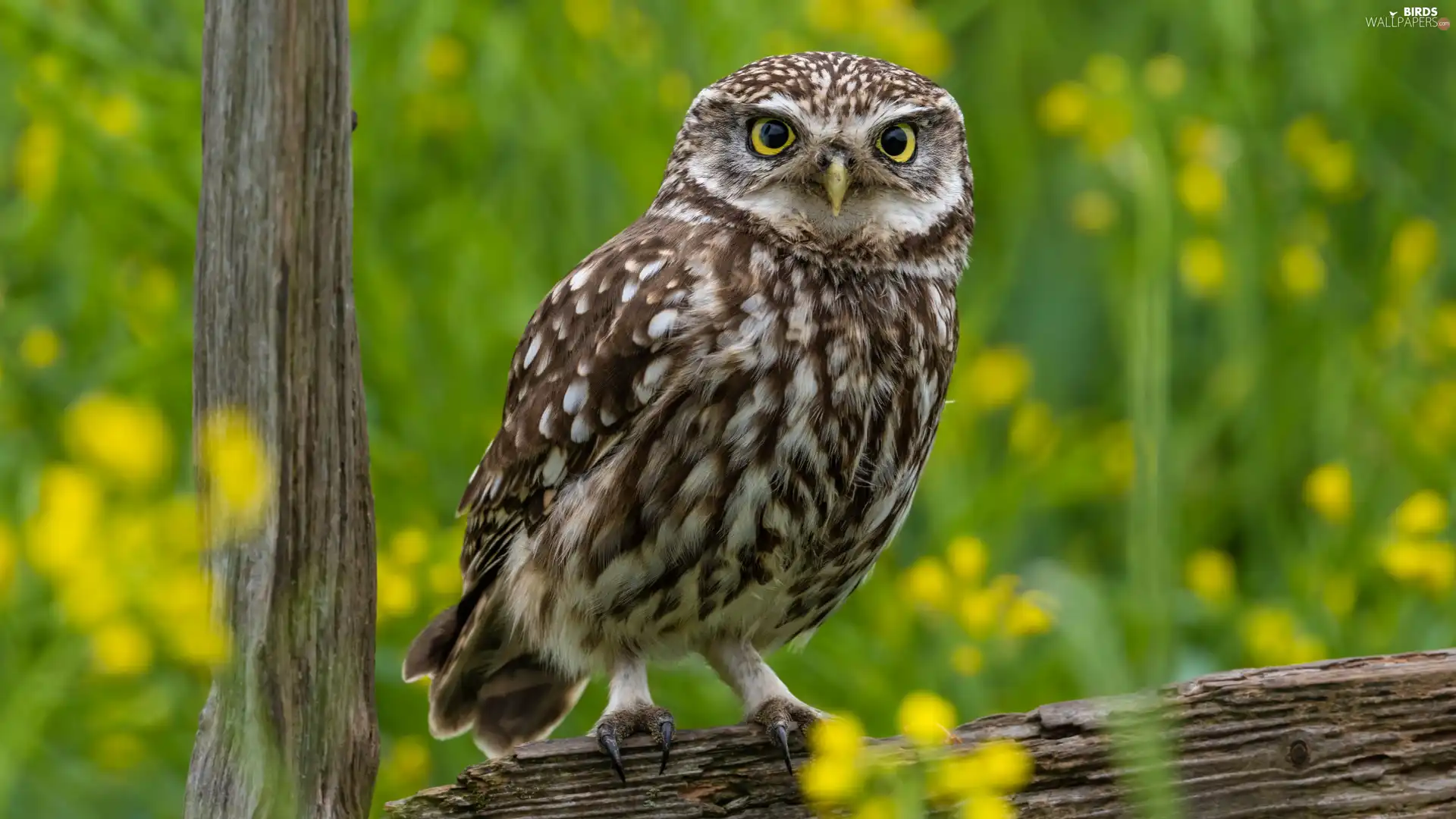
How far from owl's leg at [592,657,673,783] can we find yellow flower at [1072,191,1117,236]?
216 cm

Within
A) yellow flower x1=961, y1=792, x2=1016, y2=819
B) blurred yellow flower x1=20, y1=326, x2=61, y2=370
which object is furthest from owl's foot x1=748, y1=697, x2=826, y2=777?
blurred yellow flower x1=20, y1=326, x2=61, y2=370

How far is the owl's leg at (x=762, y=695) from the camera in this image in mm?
2322

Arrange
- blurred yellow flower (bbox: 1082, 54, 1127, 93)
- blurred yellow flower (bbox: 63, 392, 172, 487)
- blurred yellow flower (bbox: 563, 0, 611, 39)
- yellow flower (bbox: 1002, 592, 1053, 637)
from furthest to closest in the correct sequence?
blurred yellow flower (bbox: 563, 0, 611, 39) → blurred yellow flower (bbox: 1082, 54, 1127, 93) → yellow flower (bbox: 1002, 592, 1053, 637) → blurred yellow flower (bbox: 63, 392, 172, 487)

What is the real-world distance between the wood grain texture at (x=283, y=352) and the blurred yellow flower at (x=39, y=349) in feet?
5.07

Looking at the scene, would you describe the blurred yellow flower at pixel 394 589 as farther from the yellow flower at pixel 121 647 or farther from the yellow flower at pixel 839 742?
the yellow flower at pixel 121 647

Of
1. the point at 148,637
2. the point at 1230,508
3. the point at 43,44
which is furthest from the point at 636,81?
the point at 148,637

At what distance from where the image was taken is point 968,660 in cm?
298

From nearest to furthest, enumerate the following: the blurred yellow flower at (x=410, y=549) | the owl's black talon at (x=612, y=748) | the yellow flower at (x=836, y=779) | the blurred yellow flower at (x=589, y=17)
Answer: the yellow flower at (x=836, y=779) → the owl's black talon at (x=612, y=748) → the blurred yellow flower at (x=410, y=549) → the blurred yellow flower at (x=589, y=17)

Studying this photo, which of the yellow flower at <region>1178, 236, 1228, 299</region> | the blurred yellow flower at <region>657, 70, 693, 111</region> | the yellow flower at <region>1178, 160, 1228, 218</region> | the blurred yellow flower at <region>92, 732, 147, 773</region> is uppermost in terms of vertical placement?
the blurred yellow flower at <region>657, 70, 693, 111</region>

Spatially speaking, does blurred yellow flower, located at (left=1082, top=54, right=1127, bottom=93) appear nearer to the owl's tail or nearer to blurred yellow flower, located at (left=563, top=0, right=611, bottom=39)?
blurred yellow flower, located at (left=563, top=0, right=611, bottom=39)

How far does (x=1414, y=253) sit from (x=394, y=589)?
2330mm

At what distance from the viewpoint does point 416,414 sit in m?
3.25

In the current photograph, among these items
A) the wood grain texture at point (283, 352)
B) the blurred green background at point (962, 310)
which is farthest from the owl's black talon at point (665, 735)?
the blurred green background at point (962, 310)

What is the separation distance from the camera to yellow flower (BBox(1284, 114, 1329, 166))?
13.3 ft
